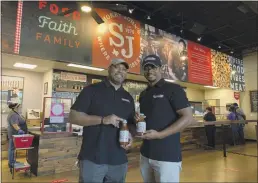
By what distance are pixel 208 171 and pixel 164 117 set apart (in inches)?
140

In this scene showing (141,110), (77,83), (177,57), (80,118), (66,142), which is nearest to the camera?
(80,118)

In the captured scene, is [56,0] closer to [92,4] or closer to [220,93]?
[92,4]

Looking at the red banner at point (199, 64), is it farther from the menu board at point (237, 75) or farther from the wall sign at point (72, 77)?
the wall sign at point (72, 77)

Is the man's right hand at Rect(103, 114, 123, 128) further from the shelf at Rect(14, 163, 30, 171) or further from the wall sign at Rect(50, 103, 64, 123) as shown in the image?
the shelf at Rect(14, 163, 30, 171)

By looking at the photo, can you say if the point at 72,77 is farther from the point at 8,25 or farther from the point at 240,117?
the point at 240,117

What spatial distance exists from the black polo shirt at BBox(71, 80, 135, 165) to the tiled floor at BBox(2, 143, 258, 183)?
249cm

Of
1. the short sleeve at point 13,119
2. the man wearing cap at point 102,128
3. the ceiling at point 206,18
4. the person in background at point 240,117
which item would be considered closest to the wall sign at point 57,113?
the short sleeve at point 13,119

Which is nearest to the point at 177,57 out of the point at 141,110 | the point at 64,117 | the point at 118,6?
the point at 118,6

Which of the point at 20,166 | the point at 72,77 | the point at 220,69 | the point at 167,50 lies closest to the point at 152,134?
the point at 20,166

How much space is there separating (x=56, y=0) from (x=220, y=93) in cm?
819

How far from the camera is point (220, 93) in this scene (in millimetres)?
9875

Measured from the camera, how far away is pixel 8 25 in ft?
12.6

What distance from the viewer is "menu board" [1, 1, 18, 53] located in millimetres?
3766

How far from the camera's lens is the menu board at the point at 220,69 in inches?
325
